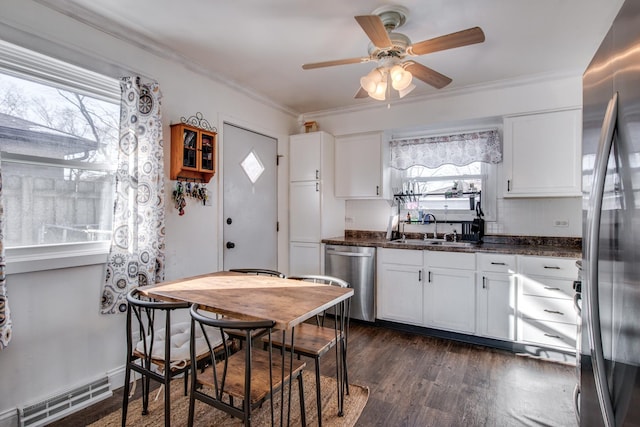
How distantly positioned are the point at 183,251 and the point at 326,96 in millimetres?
2152

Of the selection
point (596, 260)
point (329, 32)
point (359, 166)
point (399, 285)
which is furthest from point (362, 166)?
point (596, 260)

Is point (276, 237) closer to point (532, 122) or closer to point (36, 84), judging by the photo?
point (36, 84)

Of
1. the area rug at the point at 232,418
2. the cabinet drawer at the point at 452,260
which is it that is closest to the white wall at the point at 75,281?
the area rug at the point at 232,418

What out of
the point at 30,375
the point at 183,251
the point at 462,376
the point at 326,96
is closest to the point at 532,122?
the point at 326,96

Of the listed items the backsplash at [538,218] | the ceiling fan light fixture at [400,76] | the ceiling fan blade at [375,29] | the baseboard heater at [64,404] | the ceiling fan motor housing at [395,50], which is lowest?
the baseboard heater at [64,404]

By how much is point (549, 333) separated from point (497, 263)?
67 cm

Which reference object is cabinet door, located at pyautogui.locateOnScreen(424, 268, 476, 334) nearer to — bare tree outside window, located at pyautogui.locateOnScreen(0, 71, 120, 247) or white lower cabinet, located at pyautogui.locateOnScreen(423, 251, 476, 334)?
white lower cabinet, located at pyautogui.locateOnScreen(423, 251, 476, 334)

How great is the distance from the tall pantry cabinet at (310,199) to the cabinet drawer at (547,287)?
1994 millimetres

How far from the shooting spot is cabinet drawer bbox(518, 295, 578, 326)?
270 cm

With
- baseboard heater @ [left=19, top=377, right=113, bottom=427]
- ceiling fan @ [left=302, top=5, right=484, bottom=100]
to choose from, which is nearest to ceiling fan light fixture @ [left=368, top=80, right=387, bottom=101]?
ceiling fan @ [left=302, top=5, right=484, bottom=100]

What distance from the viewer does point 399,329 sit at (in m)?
3.48

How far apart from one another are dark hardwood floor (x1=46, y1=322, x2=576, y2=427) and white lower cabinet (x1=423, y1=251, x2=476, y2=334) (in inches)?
7.3

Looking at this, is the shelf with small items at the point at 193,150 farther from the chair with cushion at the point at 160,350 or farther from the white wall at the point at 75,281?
the chair with cushion at the point at 160,350

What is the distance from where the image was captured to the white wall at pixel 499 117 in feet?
9.96
